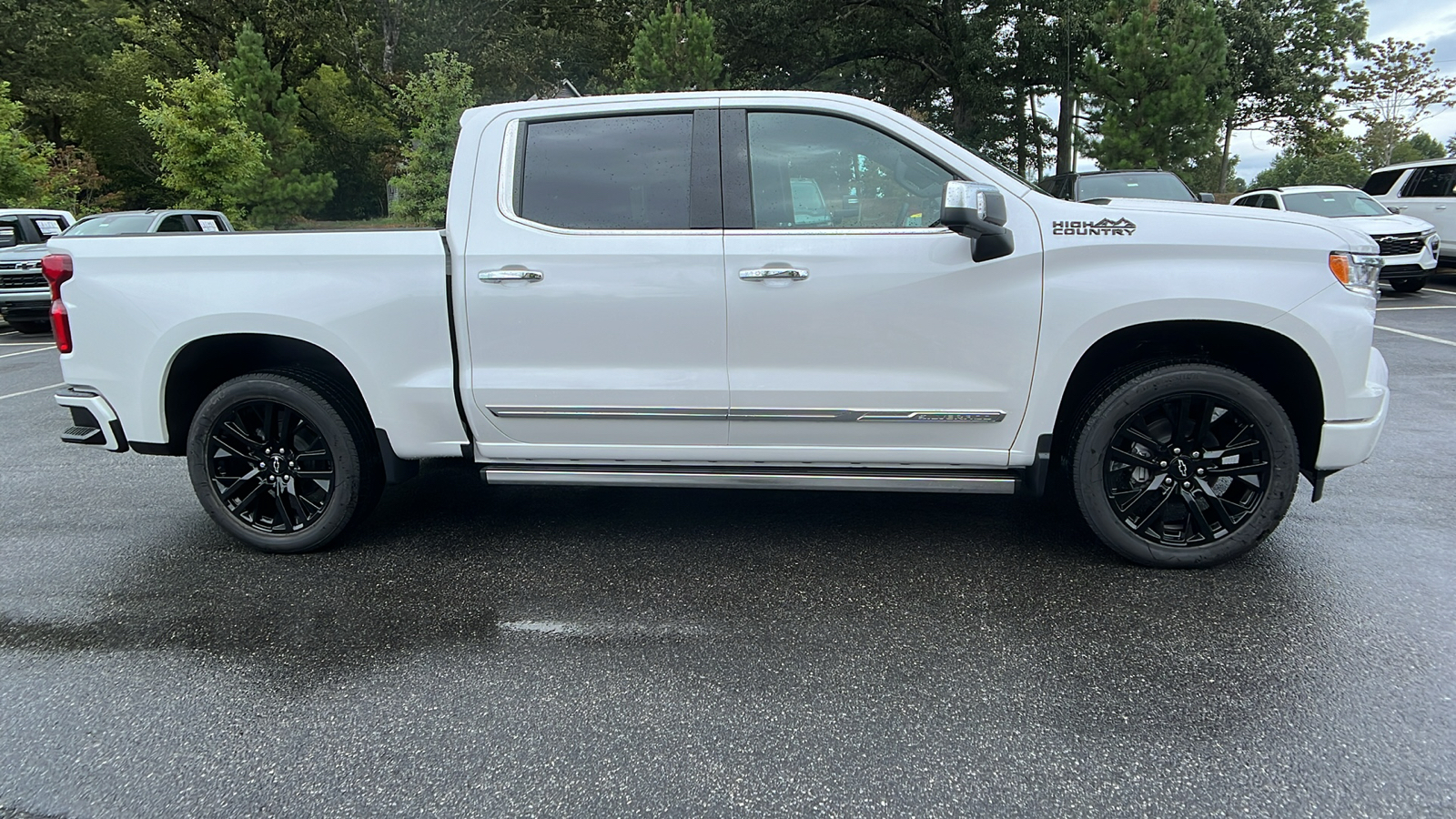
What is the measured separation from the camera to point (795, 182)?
3.67 meters

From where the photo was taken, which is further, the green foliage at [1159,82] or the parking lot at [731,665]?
the green foliage at [1159,82]

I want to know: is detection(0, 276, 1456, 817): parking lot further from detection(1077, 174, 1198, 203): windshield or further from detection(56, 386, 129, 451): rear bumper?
detection(1077, 174, 1198, 203): windshield

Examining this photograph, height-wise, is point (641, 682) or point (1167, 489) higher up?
point (1167, 489)

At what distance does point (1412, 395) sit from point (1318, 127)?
36175mm

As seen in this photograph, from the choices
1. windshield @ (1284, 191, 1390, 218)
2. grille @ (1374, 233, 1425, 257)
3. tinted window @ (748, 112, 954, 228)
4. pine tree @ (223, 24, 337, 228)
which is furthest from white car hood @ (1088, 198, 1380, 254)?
pine tree @ (223, 24, 337, 228)

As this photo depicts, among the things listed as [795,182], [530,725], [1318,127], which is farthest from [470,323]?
[1318,127]

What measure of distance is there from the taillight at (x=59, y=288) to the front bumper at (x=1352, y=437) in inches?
207

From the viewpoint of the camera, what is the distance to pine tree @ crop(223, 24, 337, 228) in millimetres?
26422

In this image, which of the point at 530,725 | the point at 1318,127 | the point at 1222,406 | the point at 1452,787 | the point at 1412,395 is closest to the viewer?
the point at 1452,787

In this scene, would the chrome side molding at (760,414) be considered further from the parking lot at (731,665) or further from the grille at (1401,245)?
the grille at (1401,245)

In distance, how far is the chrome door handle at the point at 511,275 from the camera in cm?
365

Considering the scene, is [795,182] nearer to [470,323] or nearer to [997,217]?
[997,217]

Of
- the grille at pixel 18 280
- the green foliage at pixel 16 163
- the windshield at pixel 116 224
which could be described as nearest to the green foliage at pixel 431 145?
the green foliage at pixel 16 163

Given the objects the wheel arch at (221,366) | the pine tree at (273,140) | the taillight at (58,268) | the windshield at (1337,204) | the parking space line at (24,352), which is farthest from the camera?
the pine tree at (273,140)
